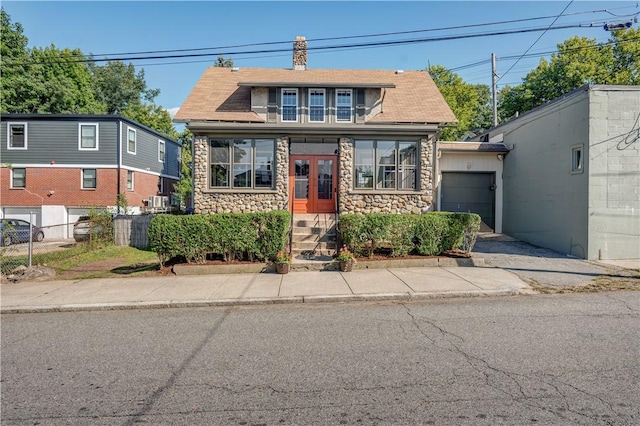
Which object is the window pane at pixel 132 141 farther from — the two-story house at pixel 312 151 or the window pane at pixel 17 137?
the two-story house at pixel 312 151

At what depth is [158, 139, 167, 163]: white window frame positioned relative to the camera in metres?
27.1

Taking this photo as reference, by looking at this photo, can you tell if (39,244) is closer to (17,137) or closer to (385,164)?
(17,137)

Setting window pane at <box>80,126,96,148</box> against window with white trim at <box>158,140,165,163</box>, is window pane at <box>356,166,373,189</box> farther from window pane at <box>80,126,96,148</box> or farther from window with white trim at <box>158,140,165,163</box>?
window with white trim at <box>158,140,165,163</box>

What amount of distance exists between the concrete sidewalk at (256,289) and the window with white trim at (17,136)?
1825 cm

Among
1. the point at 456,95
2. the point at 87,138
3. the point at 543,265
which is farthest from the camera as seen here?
the point at 456,95

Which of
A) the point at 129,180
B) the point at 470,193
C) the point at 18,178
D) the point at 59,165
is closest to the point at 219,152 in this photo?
the point at 470,193

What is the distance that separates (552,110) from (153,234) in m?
13.2

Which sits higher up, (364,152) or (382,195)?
(364,152)

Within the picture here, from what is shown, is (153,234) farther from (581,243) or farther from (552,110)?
(552,110)

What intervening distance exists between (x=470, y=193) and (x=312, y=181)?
270 inches

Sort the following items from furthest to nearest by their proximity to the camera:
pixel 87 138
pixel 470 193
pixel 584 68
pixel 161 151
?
pixel 161 151 < pixel 584 68 < pixel 87 138 < pixel 470 193

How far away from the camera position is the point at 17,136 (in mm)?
22469

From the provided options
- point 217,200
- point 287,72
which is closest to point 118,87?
point 287,72

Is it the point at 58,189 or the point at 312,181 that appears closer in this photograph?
the point at 312,181
